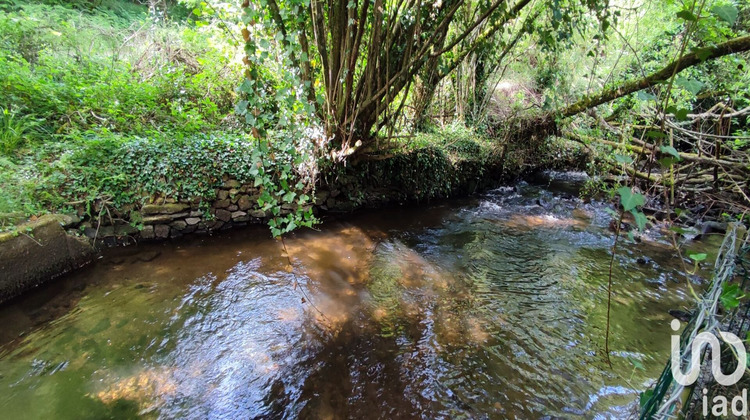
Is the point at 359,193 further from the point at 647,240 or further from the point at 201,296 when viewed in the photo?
the point at 647,240

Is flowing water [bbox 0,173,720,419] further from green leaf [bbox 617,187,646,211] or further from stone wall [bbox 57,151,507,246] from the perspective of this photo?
green leaf [bbox 617,187,646,211]

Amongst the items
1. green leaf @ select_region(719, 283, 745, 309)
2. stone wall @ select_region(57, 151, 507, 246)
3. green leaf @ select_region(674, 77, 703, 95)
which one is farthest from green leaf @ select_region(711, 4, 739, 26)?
stone wall @ select_region(57, 151, 507, 246)

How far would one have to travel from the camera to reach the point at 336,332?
3.30 meters

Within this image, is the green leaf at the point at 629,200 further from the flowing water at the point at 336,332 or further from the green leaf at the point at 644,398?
the flowing water at the point at 336,332

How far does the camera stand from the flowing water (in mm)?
2561

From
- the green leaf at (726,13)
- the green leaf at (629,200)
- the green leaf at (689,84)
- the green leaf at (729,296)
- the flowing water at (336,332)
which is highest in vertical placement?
the green leaf at (726,13)

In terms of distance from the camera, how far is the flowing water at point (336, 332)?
256 centimetres

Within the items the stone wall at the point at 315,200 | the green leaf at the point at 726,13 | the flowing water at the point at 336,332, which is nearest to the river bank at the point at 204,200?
the stone wall at the point at 315,200

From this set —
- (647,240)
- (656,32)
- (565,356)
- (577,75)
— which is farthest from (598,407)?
(577,75)

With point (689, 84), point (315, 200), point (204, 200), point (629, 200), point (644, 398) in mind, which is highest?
point (689, 84)

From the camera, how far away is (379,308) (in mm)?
3693

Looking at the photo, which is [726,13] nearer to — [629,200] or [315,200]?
Answer: [629,200]

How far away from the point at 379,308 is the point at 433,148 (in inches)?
170

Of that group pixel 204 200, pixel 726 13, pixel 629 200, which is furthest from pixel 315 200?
pixel 726 13
